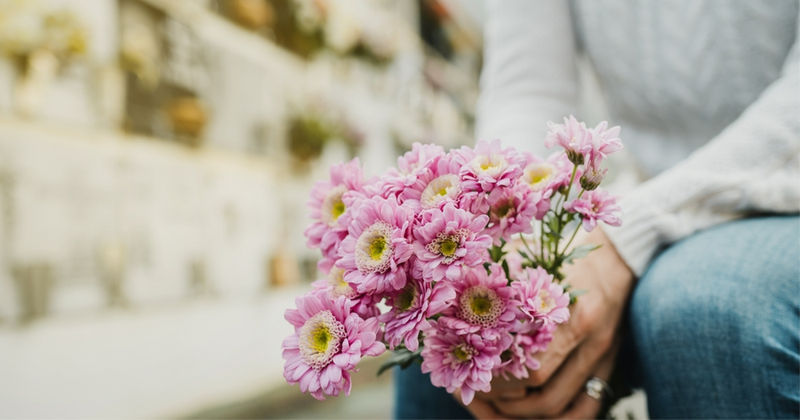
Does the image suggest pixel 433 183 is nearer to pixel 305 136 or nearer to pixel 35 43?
pixel 35 43

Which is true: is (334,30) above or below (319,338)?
above

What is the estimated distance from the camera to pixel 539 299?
336 millimetres

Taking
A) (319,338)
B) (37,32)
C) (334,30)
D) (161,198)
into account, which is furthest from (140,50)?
(319,338)

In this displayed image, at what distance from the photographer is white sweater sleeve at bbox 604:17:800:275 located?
448 mm

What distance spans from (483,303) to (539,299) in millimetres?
38

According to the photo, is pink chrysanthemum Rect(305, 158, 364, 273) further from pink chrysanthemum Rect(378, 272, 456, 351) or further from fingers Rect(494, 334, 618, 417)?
fingers Rect(494, 334, 618, 417)

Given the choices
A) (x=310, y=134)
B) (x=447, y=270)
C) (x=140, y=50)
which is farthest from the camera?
(x=310, y=134)

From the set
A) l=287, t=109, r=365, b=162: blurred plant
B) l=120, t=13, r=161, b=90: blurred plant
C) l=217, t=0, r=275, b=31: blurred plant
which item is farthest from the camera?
l=287, t=109, r=365, b=162: blurred plant

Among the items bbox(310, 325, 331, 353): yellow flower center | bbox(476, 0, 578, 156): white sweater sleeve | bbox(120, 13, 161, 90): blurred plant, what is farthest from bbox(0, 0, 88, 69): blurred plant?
bbox(310, 325, 331, 353): yellow flower center

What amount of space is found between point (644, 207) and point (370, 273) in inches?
12.2

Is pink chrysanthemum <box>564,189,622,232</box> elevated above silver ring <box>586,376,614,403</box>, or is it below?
above

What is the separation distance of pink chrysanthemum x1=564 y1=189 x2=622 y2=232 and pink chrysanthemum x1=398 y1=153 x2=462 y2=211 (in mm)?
87

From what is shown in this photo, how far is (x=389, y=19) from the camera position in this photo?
3902mm

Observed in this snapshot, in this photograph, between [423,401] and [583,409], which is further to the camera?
[423,401]
